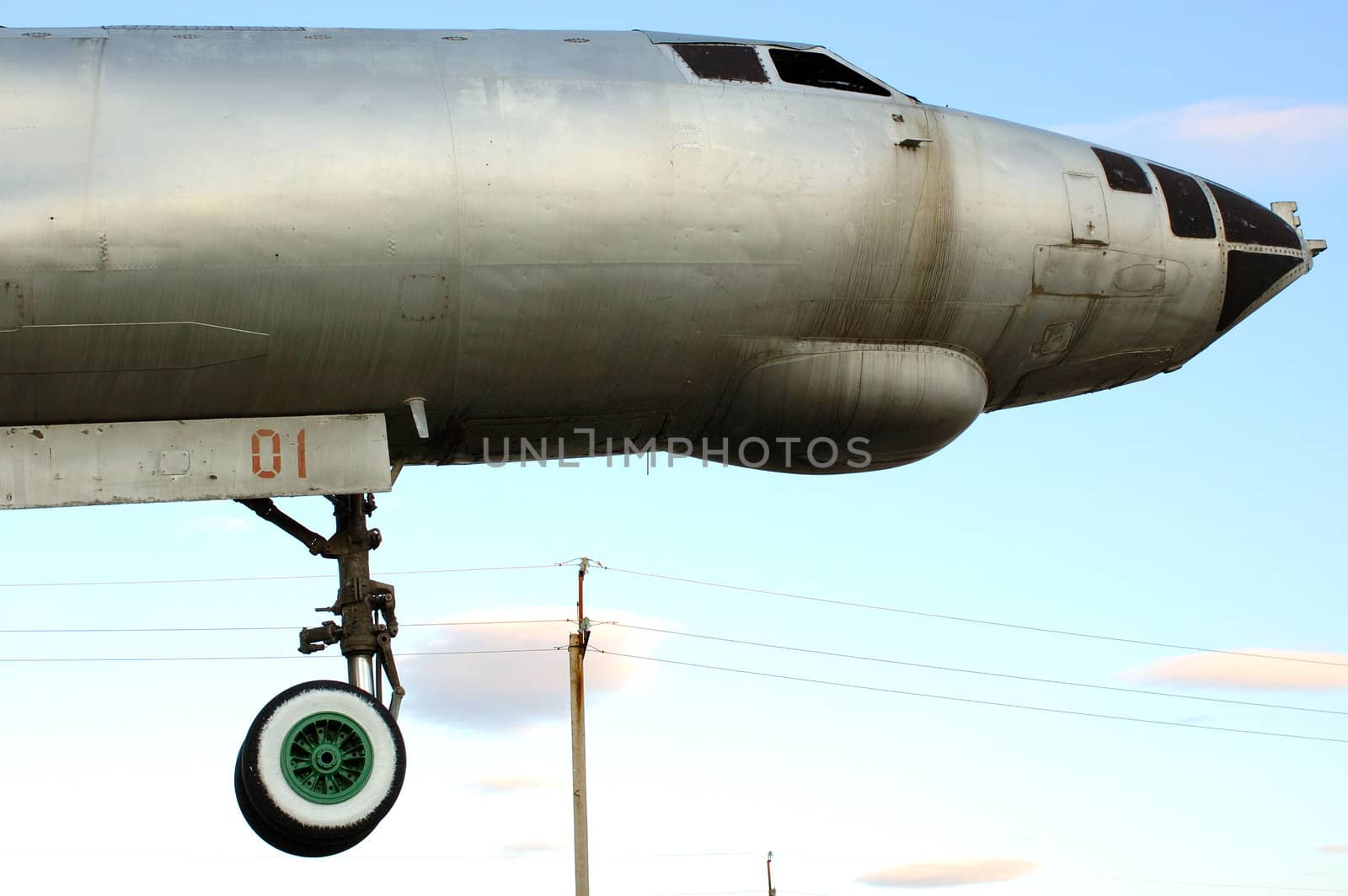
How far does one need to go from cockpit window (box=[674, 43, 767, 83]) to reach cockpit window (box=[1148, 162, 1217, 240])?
3063 mm

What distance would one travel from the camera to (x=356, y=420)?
11281 mm

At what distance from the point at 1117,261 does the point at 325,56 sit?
551 cm

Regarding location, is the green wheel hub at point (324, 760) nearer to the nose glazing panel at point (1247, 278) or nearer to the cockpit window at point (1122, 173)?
the cockpit window at point (1122, 173)

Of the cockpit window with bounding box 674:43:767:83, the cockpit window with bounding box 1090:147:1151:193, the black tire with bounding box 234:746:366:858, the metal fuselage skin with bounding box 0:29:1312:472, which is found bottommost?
the black tire with bounding box 234:746:366:858

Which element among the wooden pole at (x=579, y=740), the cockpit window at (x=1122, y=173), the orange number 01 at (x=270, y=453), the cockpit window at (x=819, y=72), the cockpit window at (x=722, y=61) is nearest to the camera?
the orange number 01 at (x=270, y=453)

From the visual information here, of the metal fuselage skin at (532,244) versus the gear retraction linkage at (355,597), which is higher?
the metal fuselage skin at (532,244)

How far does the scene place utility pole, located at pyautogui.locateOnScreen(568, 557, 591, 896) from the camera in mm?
24641

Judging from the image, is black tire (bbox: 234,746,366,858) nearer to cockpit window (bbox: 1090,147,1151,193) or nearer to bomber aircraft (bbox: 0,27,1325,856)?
bomber aircraft (bbox: 0,27,1325,856)

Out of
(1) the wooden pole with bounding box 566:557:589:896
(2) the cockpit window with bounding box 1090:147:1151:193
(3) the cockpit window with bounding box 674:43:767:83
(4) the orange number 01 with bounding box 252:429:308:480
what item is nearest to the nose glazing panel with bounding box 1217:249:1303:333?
(2) the cockpit window with bounding box 1090:147:1151:193

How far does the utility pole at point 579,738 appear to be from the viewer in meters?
24.6

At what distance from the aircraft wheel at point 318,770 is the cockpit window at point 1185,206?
650 centimetres

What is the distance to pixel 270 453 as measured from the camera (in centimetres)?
1113

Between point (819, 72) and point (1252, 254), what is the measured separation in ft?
11.3

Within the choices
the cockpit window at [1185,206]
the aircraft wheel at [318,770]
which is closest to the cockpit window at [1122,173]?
the cockpit window at [1185,206]
